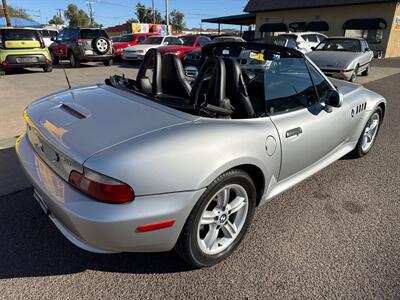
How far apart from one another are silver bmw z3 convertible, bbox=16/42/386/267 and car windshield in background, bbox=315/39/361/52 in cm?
859

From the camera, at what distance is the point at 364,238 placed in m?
2.54

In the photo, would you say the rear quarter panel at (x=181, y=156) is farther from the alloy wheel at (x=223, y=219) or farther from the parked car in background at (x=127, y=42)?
the parked car in background at (x=127, y=42)

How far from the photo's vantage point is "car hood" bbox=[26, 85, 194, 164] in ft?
6.12

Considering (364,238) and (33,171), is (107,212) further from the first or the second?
(364,238)

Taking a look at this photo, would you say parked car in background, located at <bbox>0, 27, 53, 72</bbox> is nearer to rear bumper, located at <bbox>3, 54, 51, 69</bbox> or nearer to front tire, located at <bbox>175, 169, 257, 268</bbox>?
rear bumper, located at <bbox>3, 54, 51, 69</bbox>

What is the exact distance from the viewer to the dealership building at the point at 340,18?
23.5m

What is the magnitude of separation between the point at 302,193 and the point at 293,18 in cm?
2984

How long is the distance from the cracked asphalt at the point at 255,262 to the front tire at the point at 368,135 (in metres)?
1.01

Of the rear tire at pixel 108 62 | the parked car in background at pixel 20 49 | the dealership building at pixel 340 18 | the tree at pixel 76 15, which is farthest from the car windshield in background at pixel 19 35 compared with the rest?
the tree at pixel 76 15

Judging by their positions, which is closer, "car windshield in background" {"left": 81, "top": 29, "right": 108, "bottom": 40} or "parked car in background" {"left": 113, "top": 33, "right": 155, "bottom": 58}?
"car windshield in background" {"left": 81, "top": 29, "right": 108, "bottom": 40}

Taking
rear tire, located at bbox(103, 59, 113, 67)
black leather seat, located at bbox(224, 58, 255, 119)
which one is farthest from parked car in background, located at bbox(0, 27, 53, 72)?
black leather seat, located at bbox(224, 58, 255, 119)

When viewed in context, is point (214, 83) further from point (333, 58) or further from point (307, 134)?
point (333, 58)

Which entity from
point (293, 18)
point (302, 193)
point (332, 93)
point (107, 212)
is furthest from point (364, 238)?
point (293, 18)

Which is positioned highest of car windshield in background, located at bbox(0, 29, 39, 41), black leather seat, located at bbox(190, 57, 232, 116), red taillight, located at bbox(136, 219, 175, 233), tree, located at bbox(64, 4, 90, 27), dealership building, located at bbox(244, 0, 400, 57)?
tree, located at bbox(64, 4, 90, 27)
